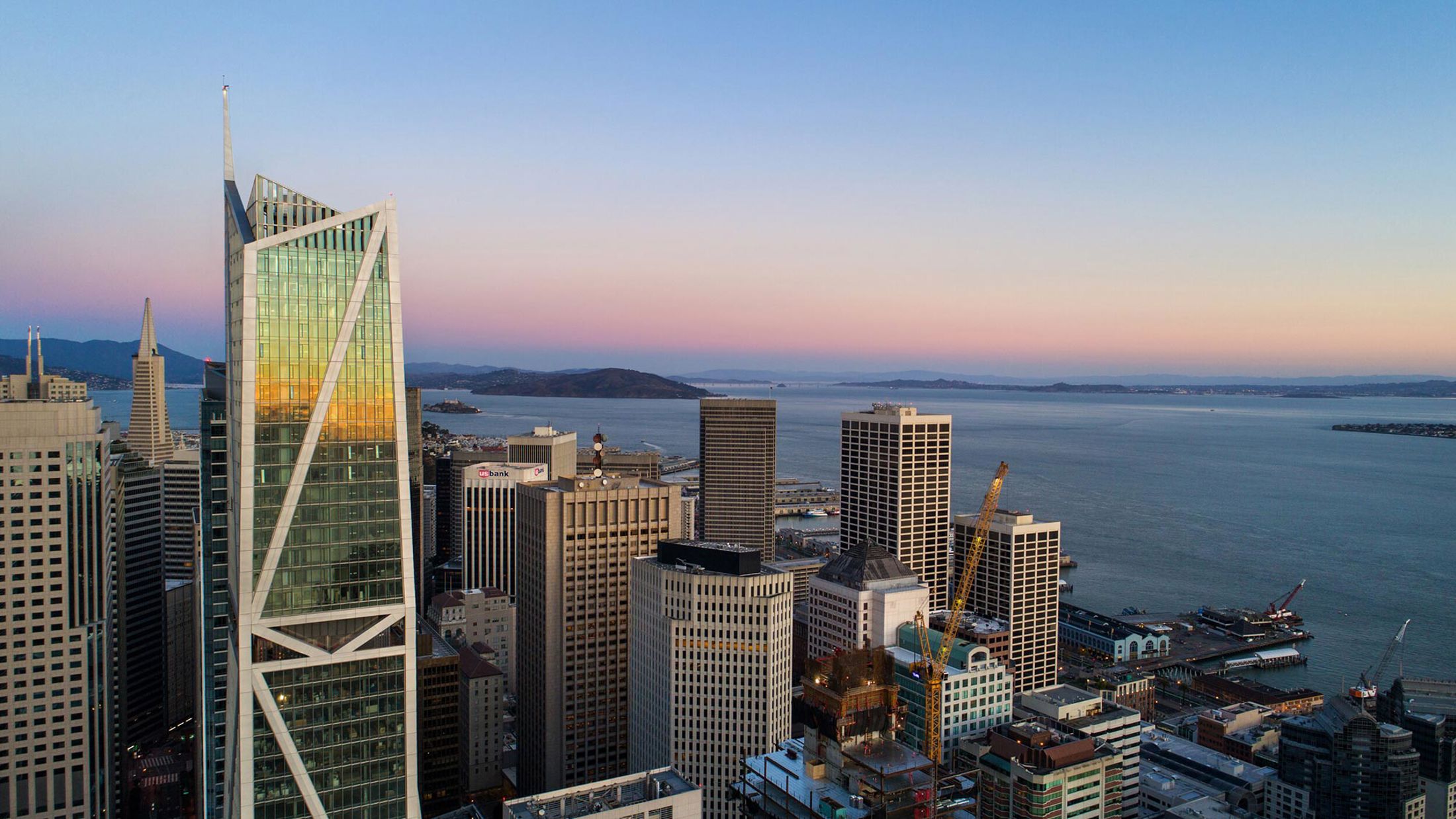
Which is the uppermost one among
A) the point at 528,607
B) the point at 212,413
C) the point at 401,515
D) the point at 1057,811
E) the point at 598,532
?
the point at 212,413

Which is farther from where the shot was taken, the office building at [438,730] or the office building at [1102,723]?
the office building at [438,730]

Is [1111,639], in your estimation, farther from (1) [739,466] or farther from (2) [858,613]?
(1) [739,466]

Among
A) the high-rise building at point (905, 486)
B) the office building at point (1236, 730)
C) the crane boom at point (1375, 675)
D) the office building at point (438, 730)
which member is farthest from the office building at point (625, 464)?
the crane boom at point (1375, 675)

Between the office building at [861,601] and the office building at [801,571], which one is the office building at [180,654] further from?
the office building at [801,571]

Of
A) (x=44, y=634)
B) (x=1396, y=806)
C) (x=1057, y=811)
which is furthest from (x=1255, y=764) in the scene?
(x=44, y=634)

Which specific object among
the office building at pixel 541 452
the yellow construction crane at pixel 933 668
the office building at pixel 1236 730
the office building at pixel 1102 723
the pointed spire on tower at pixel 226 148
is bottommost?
the office building at pixel 1236 730

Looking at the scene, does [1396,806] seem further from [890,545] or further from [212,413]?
[212,413]
